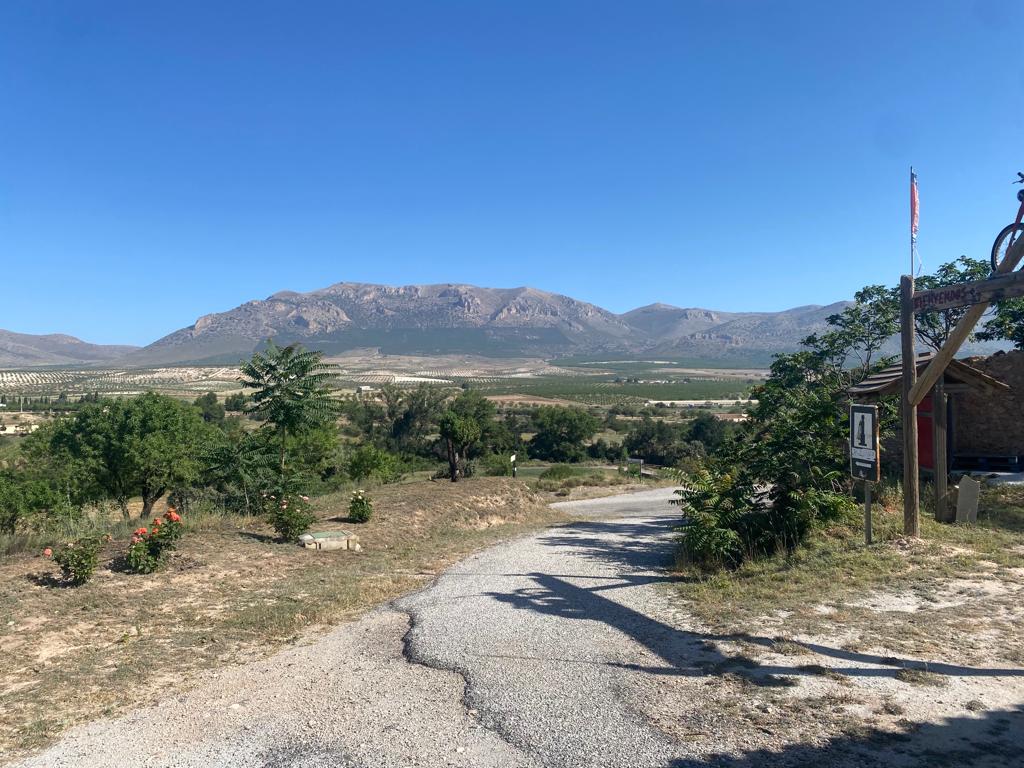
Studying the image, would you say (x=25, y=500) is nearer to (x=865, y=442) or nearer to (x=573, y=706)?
(x=573, y=706)

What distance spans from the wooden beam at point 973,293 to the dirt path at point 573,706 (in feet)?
15.0

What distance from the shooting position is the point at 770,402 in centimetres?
1307

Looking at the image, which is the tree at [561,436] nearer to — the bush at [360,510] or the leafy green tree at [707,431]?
the leafy green tree at [707,431]

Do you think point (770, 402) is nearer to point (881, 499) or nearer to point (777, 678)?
point (881, 499)

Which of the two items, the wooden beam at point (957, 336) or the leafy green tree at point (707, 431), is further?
the leafy green tree at point (707, 431)

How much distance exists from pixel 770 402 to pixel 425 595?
25.7ft

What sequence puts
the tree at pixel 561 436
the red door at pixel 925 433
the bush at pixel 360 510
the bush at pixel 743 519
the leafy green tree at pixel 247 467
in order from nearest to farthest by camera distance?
the bush at pixel 743 519
the bush at pixel 360 510
the red door at pixel 925 433
the leafy green tree at pixel 247 467
the tree at pixel 561 436

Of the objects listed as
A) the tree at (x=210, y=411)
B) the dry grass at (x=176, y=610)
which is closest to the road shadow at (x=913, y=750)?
the dry grass at (x=176, y=610)

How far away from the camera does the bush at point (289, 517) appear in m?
11.9

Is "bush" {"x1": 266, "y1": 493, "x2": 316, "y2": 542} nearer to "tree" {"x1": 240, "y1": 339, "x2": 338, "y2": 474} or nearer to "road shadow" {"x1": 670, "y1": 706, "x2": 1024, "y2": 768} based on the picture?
"tree" {"x1": 240, "y1": 339, "x2": 338, "y2": 474}

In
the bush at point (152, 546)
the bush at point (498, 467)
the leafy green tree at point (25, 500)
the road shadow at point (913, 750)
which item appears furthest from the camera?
the bush at point (498, 467)

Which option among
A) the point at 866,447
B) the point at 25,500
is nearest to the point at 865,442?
the point at 866,447

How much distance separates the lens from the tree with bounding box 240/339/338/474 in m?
14.9

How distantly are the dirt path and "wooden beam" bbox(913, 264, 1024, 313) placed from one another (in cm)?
457
